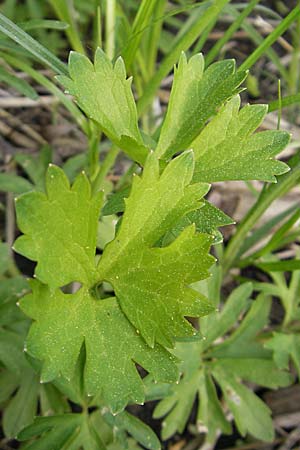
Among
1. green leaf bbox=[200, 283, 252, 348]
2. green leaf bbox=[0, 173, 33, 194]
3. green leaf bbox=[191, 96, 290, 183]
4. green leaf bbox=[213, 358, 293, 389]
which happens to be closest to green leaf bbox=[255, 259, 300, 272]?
green leaf bbox=[200, 283, 252, 348]

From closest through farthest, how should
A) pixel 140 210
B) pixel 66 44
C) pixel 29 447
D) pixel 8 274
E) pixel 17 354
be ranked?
pixel 140 210 < pixel 29 447 < pixel 17 354 < pixel 8 274 < pixel 66 44

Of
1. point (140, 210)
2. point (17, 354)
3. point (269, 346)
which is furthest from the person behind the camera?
point (269, 346)

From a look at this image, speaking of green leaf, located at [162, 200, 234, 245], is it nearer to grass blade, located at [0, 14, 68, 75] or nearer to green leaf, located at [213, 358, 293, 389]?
grass blade, located at [0, 14, 68, 75]

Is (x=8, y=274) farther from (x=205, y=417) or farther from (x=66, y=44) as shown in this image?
(x=66, y=44)

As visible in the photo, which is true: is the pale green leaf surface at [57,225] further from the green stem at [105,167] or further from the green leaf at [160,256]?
the green stem at [105,167]

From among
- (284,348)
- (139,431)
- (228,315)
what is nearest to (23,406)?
(139,431)

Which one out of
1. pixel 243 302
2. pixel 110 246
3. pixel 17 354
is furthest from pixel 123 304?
pixel 243 302
